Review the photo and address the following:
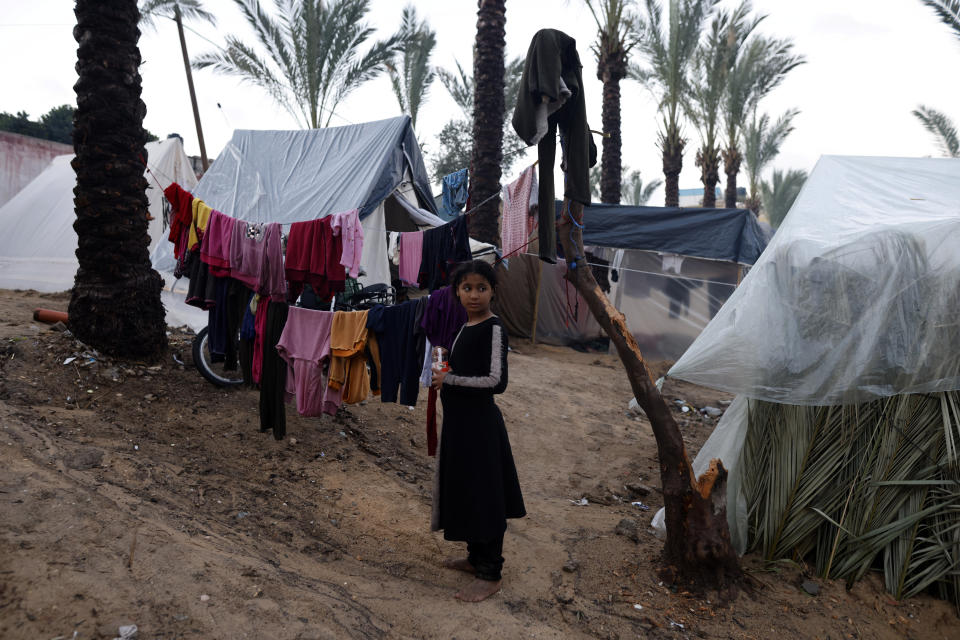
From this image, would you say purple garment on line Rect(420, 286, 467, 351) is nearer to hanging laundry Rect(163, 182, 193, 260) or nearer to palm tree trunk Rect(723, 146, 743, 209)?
hanging laundry Rect(163, 182, 193, 260)

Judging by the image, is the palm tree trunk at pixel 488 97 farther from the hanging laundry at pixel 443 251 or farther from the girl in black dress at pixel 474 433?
the girl in black dress at pixel 474 433

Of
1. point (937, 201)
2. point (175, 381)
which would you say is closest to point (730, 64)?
point (937, 201)

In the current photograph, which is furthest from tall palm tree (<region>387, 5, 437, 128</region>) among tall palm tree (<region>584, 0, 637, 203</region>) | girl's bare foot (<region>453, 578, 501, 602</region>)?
girl's bare foot (<region>453, 578, 501, 602</region>)

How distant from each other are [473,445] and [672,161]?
1566 centimetres

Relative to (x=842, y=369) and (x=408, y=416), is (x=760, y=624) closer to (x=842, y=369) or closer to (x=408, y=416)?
(x=842, y=369)

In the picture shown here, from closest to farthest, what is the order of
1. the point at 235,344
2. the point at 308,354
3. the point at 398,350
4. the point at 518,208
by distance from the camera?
the point at 398,350 → the point at 308,354 → the point at 235,344 → the point at 518,208

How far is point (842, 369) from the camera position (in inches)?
129

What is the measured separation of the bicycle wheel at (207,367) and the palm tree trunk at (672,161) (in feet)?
45.9

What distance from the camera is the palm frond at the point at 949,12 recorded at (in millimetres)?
10031

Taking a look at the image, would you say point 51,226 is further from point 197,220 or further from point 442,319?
point 442,319

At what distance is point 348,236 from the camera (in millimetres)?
4426

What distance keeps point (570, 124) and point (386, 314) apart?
1816 millimetres

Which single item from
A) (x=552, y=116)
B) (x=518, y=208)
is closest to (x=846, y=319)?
(x=552, y=116)

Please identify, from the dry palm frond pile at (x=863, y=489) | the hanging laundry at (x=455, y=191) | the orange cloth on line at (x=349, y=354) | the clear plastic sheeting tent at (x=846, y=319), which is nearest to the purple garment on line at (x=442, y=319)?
the orange cloth on line at (x=349, y=354)
